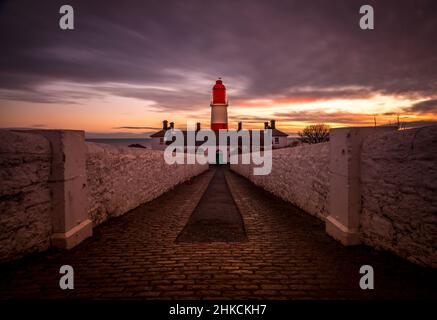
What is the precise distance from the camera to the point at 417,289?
2832 mm

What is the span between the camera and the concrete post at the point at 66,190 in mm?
4289

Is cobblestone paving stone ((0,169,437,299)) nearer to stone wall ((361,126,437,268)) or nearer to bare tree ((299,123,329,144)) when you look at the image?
stone wall ((361,126,437,268))

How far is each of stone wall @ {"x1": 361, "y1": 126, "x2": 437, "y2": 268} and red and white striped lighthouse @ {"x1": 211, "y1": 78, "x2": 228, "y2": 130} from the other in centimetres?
3483

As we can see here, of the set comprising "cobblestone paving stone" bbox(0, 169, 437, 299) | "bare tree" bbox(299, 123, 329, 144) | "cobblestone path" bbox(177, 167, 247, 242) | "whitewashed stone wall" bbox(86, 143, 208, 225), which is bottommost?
"cobblestone path" bbox(177, 167, 247, 242)

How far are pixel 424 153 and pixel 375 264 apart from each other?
5.27 feet

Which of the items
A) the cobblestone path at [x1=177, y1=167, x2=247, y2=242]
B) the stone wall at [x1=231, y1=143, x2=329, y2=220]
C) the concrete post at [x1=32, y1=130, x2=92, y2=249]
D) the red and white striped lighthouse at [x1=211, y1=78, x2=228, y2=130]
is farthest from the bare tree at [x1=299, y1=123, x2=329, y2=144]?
the concrete post at [x1=32, y1=130, x2=92, y2=249]

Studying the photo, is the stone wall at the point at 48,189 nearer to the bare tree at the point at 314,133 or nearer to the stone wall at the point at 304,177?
the stone wall at the point at 304,177

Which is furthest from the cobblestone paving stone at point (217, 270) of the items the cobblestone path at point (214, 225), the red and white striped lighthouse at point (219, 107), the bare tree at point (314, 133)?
the bare tree at point (314, 133)

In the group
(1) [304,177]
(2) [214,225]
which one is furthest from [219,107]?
(2) [214,225]

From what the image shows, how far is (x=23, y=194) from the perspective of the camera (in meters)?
3.74

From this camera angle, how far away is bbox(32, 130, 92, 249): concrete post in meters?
4.29

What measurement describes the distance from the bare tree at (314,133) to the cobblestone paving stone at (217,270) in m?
45.9
